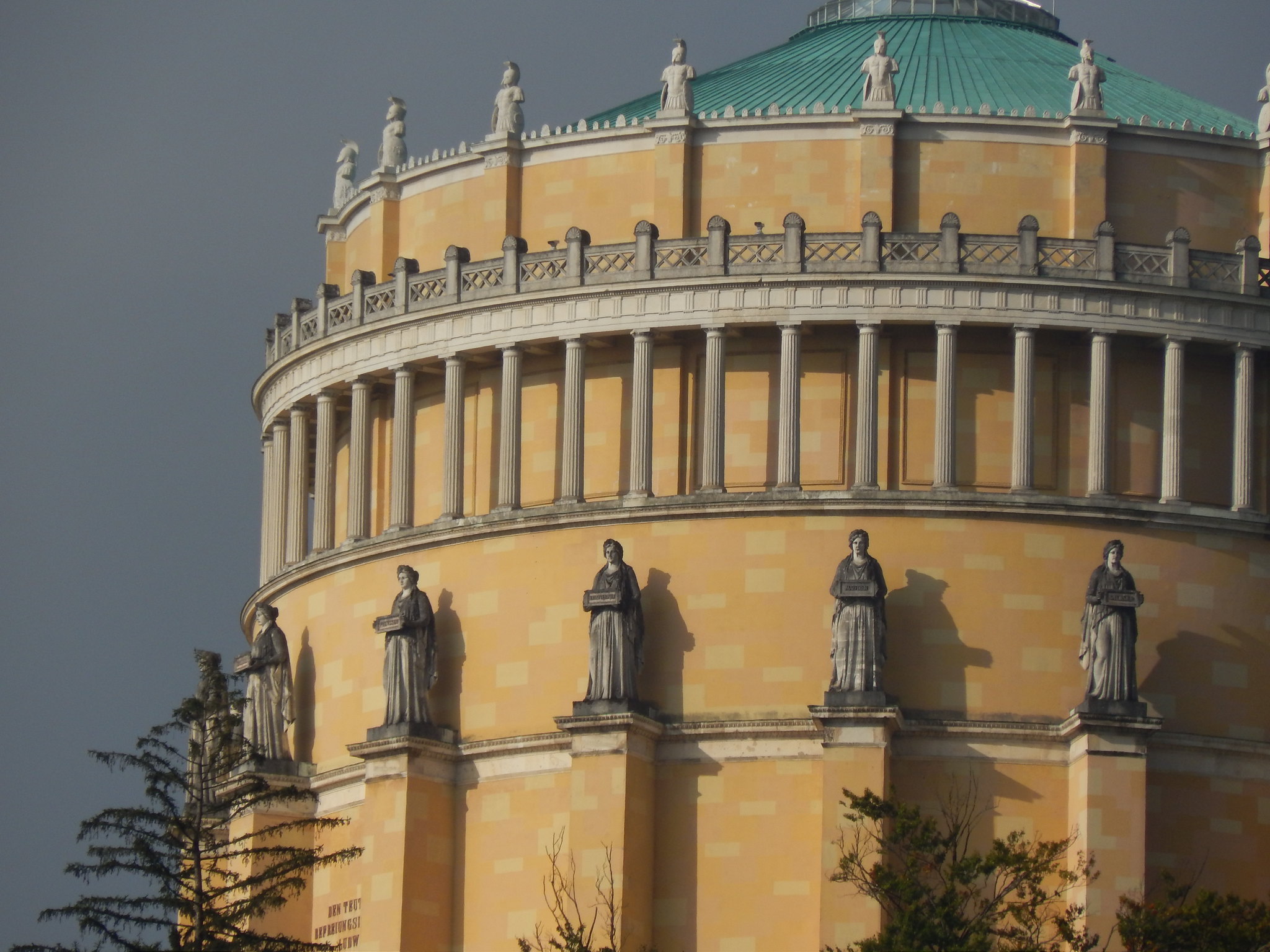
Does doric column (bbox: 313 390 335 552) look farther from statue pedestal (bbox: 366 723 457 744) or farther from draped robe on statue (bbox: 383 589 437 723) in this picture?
statue pedestal (bbox: 366 723 457 744)

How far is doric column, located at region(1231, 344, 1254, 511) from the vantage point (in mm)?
58219

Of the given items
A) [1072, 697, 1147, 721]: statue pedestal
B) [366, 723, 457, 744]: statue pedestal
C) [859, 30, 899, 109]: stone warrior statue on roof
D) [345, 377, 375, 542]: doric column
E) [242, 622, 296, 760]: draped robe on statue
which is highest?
[859, 30, 899, 109]: stone warrior statue on roof

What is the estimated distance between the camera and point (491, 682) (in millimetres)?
58594

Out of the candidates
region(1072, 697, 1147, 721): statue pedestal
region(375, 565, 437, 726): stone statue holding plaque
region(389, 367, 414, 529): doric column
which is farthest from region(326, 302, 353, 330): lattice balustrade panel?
region(1072, 697, 1147, 721): statue pedestal

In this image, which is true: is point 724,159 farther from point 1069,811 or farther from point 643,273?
point 1069,811

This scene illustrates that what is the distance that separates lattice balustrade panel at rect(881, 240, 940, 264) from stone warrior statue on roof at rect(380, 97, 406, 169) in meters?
10.3

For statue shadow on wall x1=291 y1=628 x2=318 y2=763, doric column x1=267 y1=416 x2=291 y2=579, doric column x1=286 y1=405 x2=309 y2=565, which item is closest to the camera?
statue shadow on wall x1=291 y1=628 x2=318 y2=763

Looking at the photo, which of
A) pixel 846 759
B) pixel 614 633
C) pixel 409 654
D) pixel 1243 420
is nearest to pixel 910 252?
pixel 1243 420

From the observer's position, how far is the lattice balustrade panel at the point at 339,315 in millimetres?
62438

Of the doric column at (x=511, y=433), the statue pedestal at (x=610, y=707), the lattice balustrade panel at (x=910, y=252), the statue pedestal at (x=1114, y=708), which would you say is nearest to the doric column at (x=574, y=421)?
the doric column at (x=511, y=433)

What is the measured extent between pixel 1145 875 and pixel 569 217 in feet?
49.9

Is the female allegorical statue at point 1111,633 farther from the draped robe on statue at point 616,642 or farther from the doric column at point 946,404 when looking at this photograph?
the draped robe on statue at point 616,642

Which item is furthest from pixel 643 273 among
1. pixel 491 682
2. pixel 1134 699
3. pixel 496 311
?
pixel 1134 699

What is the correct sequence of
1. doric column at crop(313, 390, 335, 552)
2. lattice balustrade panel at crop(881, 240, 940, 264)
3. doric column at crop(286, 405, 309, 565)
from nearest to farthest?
1. lattice balustrade panel at crop(881, 240, 940, 264)
2. doric column at crop(313, 390, 335, 552)
3. doric column at crop(286, 405, 309, 565)
